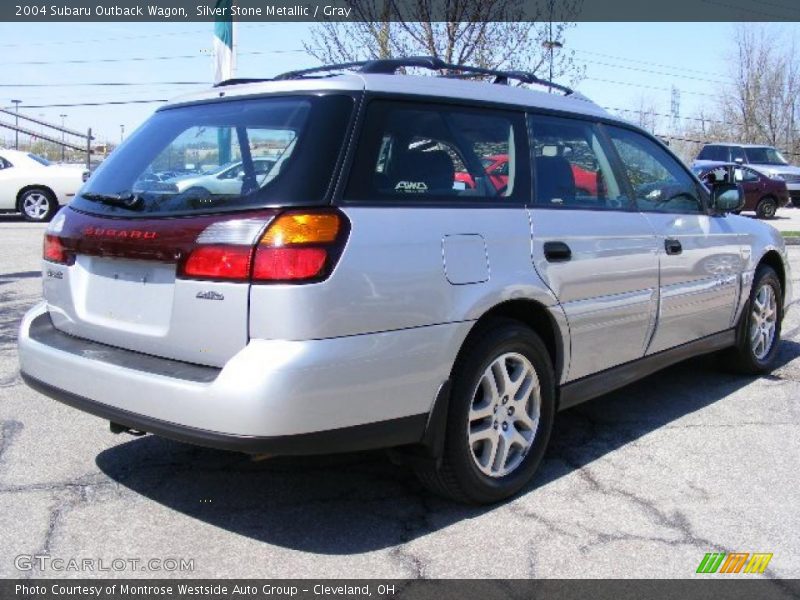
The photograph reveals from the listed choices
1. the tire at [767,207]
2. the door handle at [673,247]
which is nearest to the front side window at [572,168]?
the door handle at [673,247]

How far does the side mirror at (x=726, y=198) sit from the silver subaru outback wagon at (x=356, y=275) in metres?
1.12

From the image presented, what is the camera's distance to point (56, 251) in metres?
3.50

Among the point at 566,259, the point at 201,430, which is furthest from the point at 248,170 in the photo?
the point at 566,259

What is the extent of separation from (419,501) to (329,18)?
11.5 metres

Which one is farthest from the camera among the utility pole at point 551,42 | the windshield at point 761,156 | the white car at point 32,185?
the windshield at point 761,156

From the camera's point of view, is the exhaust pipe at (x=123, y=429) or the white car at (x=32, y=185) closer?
the exhaust pipe at (x=123, y=429)

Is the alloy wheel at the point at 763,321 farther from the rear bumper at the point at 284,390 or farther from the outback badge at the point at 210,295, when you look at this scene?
the outback badge at the point at 210,295

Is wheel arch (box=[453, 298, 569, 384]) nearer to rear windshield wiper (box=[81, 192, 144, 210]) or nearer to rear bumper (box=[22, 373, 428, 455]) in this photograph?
rear bumper (box=[22, 373, 428, 455])

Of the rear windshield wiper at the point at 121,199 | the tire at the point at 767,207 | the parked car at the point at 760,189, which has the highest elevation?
the parked car at the point at 760,189

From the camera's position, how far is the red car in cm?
346

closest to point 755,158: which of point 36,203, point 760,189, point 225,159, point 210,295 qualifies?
point 760,189

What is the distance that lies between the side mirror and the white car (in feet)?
44.8

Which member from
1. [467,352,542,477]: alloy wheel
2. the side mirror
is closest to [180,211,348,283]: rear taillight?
[467,352,542,477]: alloy wheel

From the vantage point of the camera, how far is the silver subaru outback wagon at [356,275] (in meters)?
2.79
